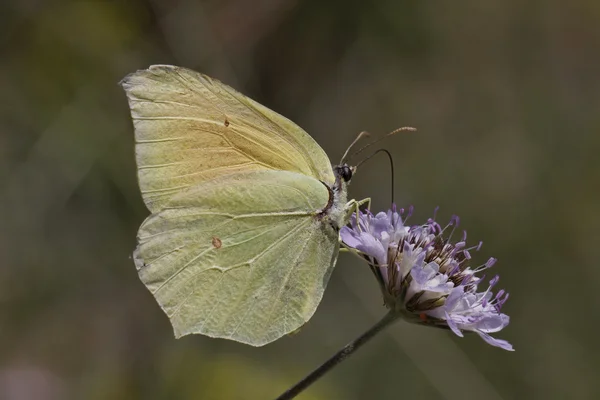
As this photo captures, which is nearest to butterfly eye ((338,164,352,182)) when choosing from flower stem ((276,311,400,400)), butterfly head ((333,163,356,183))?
butterfly head ((333,163,356,183))

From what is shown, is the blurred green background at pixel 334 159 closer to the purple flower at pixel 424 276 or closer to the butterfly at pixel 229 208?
the butterfly at pixel 229 208

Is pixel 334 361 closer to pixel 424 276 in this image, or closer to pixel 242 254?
pixel 424 276

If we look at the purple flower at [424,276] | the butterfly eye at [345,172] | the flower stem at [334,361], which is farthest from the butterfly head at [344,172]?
the flower stem at [334,361]

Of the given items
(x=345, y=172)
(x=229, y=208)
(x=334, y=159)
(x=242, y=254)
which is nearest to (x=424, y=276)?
(x=345, y=172)

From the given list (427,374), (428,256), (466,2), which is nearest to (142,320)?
(427,374)

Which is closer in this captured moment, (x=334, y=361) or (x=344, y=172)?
(x=334, y=361)
